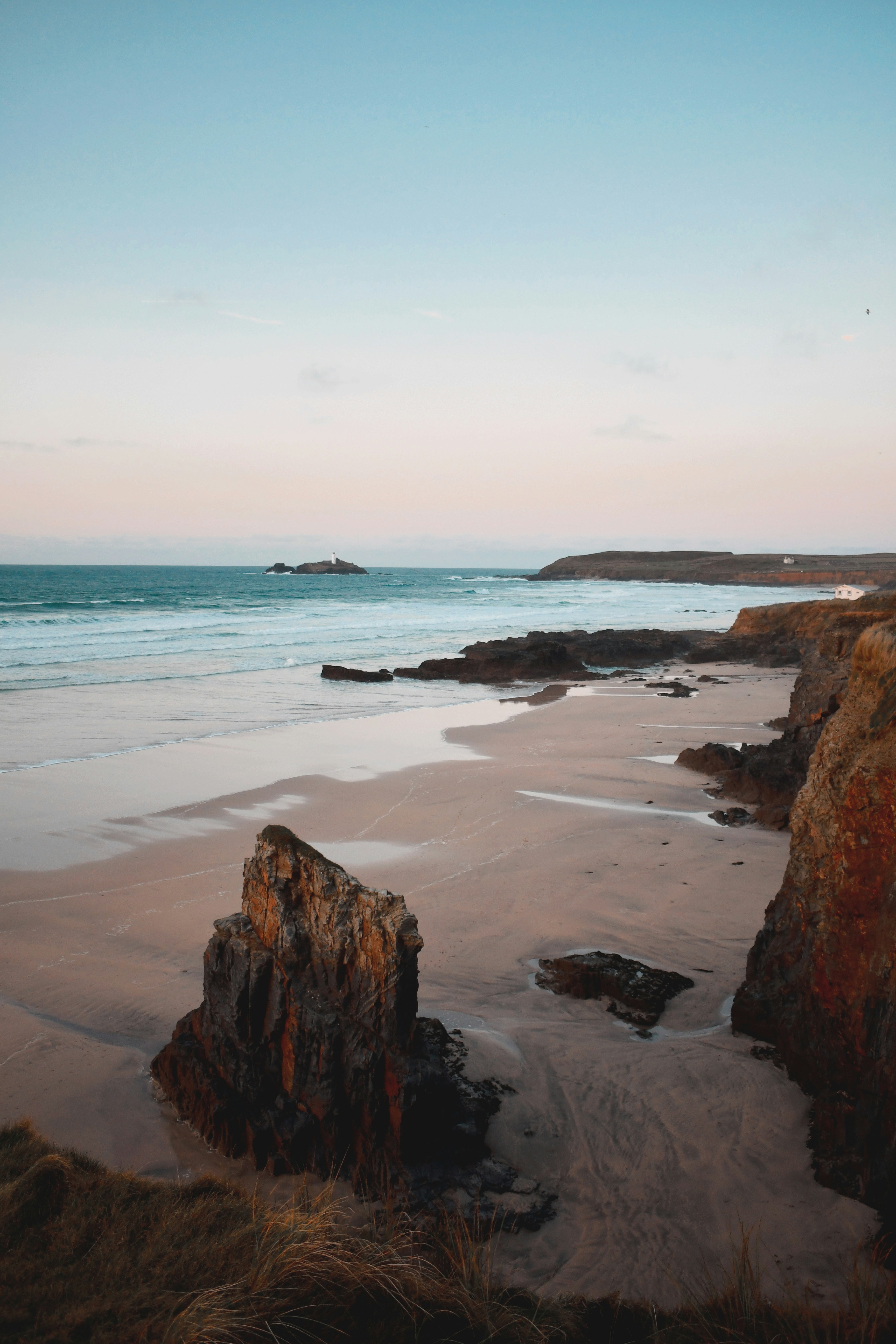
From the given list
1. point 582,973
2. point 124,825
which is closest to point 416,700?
point 124,825

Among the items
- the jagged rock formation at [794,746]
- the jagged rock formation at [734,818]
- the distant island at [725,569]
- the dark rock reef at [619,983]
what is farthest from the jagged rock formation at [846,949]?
the distant island at [725,569]

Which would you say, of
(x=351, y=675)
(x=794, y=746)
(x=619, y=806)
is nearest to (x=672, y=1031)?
(x=619, y=806)

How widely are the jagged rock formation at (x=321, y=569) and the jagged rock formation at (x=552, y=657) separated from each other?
414 ft

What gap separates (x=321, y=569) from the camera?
160000 millimetres

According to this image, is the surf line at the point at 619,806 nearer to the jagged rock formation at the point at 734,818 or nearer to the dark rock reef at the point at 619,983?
the jagged rock formation at the point at 734,818

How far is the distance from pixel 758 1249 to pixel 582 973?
2.81 m

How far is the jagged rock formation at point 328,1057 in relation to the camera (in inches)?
163

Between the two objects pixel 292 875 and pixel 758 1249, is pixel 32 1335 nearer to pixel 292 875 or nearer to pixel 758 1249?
pixel 292 875

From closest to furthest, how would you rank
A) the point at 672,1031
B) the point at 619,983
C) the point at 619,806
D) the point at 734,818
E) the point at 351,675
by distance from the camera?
the point at 672,1031, the point at 619,983, the point at 734,818, the point at 619,806, the point at 351,675

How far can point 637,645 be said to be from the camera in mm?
32531

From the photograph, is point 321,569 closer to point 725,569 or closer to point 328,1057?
point 725,569

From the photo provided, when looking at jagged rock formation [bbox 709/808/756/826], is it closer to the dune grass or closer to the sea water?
the dune grass

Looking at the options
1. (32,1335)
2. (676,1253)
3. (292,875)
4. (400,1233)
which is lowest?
(676,1253)

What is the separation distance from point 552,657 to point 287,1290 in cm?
2599
